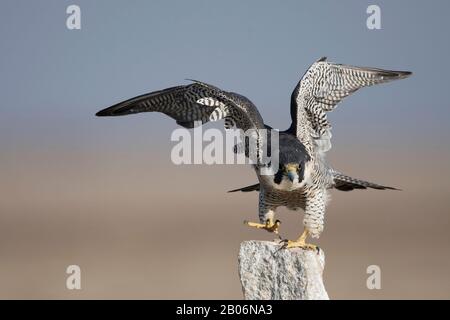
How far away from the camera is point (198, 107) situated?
7.92 metres

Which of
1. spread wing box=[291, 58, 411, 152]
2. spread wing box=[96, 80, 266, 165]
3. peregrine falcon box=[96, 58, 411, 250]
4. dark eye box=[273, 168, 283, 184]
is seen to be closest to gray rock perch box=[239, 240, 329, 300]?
peregrine falcon box=[96, 58, 411, 250]

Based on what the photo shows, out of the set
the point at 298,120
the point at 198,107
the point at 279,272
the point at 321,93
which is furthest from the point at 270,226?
the point at 321,93

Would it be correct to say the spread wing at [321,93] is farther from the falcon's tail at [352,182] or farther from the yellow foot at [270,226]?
the yellow foot at [270,226]

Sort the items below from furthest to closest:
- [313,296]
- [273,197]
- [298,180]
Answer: [273,197] → [298,180] → [313,296]

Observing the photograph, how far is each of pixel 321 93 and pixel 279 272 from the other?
8.32ft

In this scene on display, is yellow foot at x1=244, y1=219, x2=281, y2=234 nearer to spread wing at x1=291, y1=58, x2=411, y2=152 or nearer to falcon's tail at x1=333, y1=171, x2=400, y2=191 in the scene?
spread wing at x1=291, y1=58, x2=411, y2=152

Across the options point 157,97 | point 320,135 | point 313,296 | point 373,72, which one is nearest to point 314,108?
point 320,135

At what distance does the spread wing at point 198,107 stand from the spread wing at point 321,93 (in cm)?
67

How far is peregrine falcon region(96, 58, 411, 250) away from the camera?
7199 mm

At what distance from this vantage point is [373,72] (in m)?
8.51

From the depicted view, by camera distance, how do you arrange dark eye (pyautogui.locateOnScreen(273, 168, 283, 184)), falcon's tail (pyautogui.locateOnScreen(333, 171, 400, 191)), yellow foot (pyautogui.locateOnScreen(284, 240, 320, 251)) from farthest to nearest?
1. falcon's tail (pyautogui.locateOnScreen(333, 171, 400, 191))
2. dark eye (pyautogui.locateOnScreen(273, 168, 283, 184))
3. yellow foot (pyautogui.locateOnScreen(284, 240, 320, 251))

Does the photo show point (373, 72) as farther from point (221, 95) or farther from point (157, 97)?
point (157, 97)

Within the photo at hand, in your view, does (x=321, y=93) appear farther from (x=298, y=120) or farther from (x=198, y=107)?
(x=198, y=107)

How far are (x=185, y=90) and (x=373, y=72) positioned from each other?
8.16 feet
